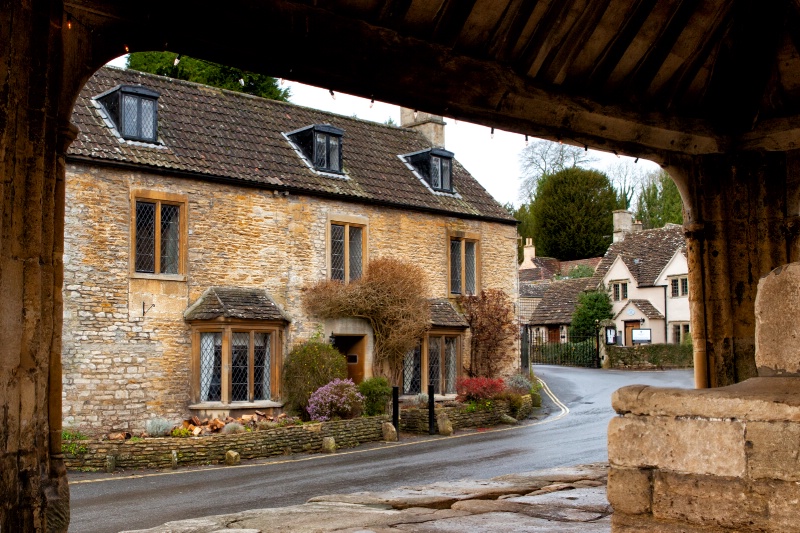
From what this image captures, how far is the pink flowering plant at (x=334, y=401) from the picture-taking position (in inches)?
784

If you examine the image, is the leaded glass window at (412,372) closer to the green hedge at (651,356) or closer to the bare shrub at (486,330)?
the bare shrub at (486,330)

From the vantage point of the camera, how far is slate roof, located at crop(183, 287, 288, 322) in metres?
20.2

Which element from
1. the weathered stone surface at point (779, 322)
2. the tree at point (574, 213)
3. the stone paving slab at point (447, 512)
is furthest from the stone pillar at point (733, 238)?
the tree at point (574, 213)

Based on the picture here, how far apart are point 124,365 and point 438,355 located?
30.2 feet

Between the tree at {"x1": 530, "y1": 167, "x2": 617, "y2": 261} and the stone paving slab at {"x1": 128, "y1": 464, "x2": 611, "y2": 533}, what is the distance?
5367cm

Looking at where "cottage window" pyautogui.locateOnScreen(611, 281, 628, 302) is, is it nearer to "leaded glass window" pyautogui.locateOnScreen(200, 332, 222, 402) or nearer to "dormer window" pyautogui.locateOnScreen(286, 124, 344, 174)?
"dormer window" pyautogui.locateOnScreen(286, 124, 344, 174)

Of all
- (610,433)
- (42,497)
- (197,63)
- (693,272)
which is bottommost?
(42,497)

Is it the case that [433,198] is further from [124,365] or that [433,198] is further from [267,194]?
[124,365]

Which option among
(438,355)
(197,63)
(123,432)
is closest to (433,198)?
(438,355)

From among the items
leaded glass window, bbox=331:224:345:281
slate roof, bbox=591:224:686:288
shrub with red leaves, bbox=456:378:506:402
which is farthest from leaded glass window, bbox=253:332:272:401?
slate roof, bbox=591:224:686:288

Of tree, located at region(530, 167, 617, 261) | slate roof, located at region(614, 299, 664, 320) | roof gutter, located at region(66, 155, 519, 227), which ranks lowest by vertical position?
slate roof, located at region(614, 299, 664, 320)

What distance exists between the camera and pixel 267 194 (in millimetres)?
21953

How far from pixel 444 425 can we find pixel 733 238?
12.0 meters

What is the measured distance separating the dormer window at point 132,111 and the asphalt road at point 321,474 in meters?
8.45
